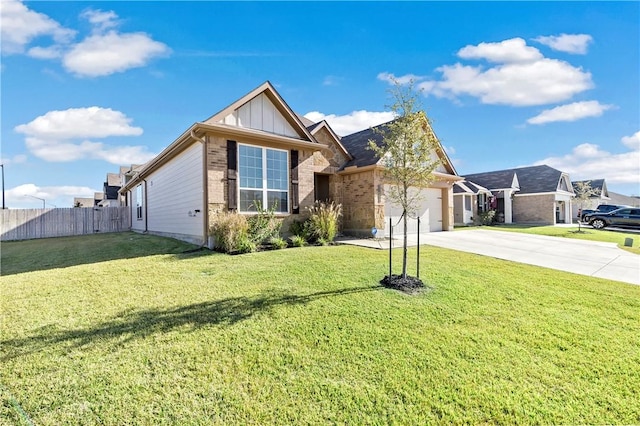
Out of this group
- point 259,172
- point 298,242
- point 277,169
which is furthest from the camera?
point 277,169

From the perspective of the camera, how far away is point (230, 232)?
8.51m

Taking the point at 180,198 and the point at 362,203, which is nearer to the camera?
the point at 180,198

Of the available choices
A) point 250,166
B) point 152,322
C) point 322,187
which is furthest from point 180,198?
point 152,322

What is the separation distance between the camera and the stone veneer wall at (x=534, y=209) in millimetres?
25547

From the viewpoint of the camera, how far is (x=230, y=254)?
27.3ft

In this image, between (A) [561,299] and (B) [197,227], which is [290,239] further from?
(A) [561,299]

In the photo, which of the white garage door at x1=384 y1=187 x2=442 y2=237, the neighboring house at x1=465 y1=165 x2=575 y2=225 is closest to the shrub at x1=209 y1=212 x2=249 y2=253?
the white garage door at x1=384 y1=187 x2=442 y2=237

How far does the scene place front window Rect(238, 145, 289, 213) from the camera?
10.0m

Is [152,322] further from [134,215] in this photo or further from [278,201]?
[134,215]

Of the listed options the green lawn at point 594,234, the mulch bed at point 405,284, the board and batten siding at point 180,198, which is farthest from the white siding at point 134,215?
the green lawn at point 594,234

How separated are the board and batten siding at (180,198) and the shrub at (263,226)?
5.42 ft

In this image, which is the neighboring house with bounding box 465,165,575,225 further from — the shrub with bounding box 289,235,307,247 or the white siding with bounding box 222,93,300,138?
the shrub with bounding box 289,235,307,247

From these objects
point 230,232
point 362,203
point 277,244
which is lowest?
point 277,244

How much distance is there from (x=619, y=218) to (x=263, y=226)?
81.1 ft
